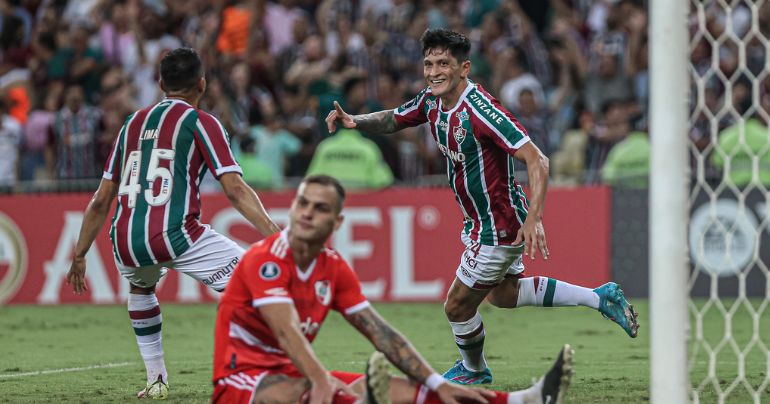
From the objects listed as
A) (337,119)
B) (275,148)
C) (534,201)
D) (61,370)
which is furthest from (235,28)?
(534,201)

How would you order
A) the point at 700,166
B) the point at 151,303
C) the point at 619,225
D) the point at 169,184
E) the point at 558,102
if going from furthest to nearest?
the point at 558,102, the point at 619,225, the point at 151,303, the point at 169,184, the point at 700,166

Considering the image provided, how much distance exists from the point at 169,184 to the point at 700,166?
3159mm

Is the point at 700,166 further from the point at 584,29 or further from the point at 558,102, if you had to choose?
the point at 584,29

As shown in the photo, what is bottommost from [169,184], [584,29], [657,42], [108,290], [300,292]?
[108,290]

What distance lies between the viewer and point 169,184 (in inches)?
292

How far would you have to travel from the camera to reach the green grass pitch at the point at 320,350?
26.3ft

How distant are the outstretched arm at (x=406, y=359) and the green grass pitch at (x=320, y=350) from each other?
5.69 ft

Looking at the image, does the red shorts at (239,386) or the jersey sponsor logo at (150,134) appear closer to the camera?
the red shorts at (239,386)

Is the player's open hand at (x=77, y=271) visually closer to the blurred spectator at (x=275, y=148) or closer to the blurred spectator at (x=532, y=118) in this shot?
the blurred spectator at (x=275, y=148)

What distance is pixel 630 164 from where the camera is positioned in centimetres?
1461

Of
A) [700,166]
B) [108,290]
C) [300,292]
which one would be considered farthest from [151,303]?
[108,290]

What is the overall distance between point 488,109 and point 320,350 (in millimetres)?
3462

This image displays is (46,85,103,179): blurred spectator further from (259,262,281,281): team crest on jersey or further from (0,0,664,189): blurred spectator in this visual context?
(259,262,281,281): team crest on jersey

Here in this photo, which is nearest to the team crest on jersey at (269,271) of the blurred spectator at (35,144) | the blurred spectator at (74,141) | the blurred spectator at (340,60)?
the blurred spectator at (340,60)
